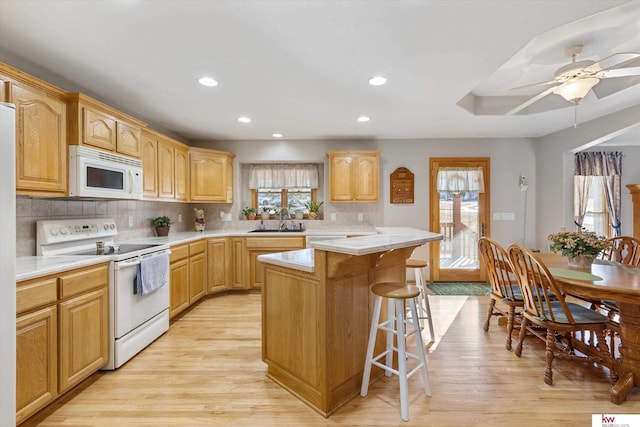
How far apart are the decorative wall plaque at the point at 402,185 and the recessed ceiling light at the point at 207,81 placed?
10.2ft

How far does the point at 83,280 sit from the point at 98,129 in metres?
1.32

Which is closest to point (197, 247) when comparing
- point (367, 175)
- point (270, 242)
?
point (270, 242)

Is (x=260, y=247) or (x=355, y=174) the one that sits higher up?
(x=355, y=174)

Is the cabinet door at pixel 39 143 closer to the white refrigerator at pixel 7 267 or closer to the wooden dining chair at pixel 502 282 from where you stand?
the white refrigerator at pixel 7 267

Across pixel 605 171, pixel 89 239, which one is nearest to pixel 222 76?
pixel 89 239

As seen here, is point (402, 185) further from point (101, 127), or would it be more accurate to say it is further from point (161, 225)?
point (101, 127)

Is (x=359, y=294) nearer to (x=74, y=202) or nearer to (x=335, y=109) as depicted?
(x=335, y=109)

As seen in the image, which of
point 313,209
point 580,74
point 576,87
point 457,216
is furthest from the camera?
point 313,209

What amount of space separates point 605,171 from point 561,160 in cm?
166

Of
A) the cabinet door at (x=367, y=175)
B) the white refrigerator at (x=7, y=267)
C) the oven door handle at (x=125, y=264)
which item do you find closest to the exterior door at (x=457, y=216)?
the cabinet door at (x=367, y=175)

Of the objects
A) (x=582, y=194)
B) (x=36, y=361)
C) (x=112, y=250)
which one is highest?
(x=582, y=194)

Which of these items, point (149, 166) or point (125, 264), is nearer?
point (125, 264)

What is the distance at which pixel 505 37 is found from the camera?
1910 mm

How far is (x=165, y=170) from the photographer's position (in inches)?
142
